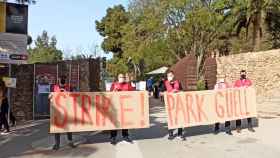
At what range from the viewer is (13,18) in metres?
17.7

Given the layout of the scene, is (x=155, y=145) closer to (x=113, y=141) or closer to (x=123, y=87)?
(x=113, y=141)

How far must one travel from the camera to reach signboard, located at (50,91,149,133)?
12.3 metres

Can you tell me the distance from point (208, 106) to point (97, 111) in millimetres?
3175

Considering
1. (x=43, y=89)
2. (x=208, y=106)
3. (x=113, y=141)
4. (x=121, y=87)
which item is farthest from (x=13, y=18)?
(x=208, y=106)

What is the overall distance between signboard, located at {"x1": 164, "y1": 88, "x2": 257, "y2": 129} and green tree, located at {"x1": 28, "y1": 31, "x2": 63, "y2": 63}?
74.0m

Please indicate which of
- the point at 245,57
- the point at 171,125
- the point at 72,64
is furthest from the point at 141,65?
the point at 171,125

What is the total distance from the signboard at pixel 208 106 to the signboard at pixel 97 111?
803 millimetres

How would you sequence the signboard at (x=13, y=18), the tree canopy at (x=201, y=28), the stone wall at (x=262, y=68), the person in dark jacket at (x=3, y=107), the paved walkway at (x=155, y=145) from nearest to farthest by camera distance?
the paved walkway at (x=155, y=145)
the person in dark jacket at (x=3, y=107)
the signboard at (x=13, y=18)
the stone wall at (x=262, y=68)
the tree canopy at (x=201, y=28)

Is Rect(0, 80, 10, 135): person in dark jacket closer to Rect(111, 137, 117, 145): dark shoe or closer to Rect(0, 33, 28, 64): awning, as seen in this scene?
Rect(0, 33, 28, 64): awning

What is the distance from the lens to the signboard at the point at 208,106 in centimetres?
1358

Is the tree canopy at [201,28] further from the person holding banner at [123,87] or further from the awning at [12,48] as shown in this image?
the person holding banner at [123,87]

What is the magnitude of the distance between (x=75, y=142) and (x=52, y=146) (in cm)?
82

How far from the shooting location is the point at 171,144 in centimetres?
1255

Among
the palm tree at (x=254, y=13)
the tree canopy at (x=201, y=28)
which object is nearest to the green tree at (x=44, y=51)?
the tree canopy at (x=201, y=28)
